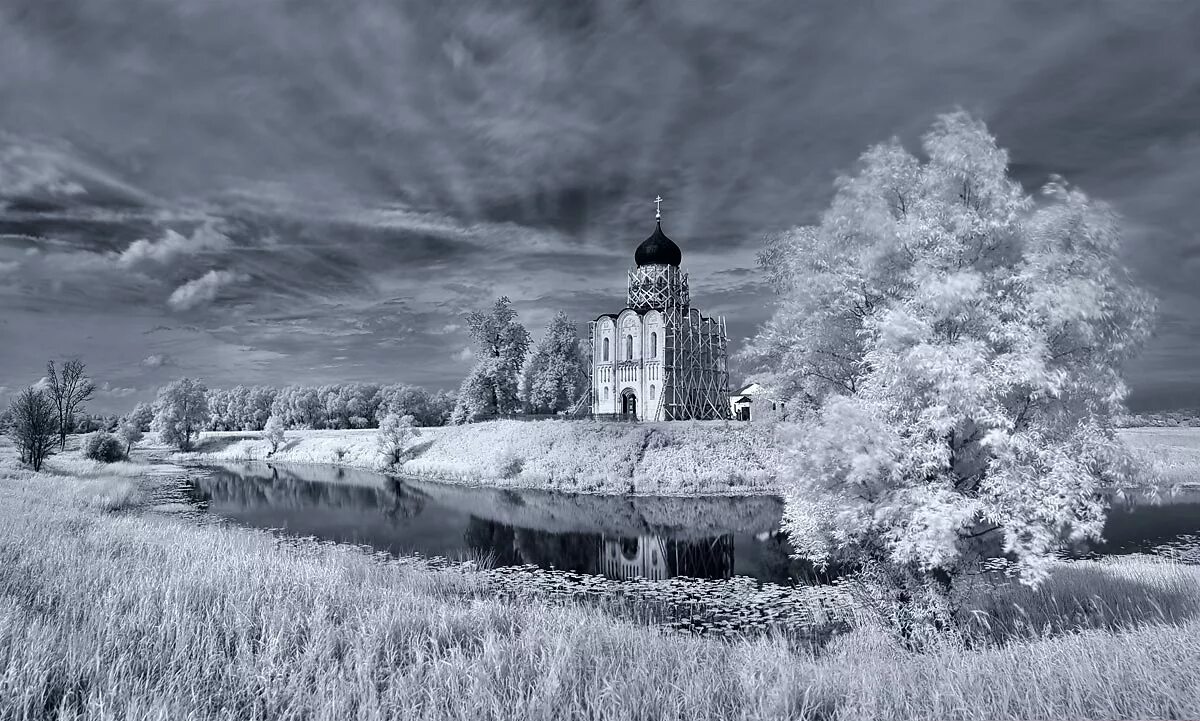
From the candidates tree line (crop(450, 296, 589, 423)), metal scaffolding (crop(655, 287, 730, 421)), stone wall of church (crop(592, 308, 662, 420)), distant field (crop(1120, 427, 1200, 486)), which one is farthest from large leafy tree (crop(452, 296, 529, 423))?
distant field (crop(1120, 427, 1200, 486))

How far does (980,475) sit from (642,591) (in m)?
10.4

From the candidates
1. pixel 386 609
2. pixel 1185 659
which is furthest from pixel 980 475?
pixel 386 609

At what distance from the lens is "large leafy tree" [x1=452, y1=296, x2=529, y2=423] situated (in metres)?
60.2

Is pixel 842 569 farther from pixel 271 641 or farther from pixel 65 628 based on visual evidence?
pixel 65 628

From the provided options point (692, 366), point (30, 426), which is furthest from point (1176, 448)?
point (30, 426)

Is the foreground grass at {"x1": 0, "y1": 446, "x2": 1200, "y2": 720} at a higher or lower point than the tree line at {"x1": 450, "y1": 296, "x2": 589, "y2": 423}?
A: lower

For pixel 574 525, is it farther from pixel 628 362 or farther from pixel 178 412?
pixel 178 412

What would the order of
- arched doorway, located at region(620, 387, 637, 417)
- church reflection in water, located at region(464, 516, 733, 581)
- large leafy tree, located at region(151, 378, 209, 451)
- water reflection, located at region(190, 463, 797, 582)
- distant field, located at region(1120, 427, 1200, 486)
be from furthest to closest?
1. large leafy tree, located at region(151, 378, 209, 451)
2. arched doorway, located at region(620, 387, 637, 417)
3. distant field, located at region(1120, 427, 1200, 486)
4. water reflection, located at region(190, 463, 797, 582)
5. church reflection in water, located at region(464, 516, 733, 581)

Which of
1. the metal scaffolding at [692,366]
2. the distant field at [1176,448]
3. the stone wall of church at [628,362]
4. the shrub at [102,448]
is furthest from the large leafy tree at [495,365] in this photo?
the distant field at [1176,448]

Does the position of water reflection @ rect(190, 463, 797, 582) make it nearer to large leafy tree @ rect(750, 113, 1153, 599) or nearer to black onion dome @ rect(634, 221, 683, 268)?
large leafy tree @ rect(750, 113, 1153, 599)

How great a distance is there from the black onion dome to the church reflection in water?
135ft

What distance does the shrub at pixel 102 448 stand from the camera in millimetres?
49250

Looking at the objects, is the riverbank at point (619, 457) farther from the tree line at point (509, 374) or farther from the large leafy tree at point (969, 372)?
the large leafy tree at point (969, 372)

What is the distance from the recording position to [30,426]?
3766 centimetres
